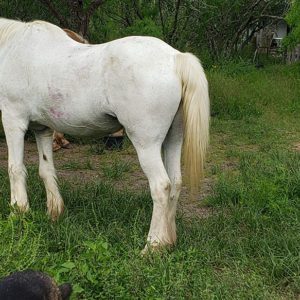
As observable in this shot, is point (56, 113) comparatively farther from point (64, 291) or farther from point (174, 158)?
point (64, 291)

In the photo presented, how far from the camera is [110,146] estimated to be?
7910mm

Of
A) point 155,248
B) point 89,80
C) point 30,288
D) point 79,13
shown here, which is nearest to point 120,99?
point 89,80

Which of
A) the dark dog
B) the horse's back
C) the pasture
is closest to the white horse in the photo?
the horse's back

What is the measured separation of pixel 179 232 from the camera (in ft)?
14.2

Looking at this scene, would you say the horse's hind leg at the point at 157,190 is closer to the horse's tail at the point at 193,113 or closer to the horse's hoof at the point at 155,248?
the horse's hoof at the point at 155,248

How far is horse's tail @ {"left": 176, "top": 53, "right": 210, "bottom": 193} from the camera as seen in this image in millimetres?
3891

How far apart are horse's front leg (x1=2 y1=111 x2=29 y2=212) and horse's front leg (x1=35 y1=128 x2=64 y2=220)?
239 millimetres

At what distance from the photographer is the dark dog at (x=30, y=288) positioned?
7.43 feet

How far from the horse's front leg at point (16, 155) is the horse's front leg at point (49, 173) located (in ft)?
0.79

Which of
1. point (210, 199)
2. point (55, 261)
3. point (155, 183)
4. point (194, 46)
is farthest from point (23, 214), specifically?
point (194, 46)

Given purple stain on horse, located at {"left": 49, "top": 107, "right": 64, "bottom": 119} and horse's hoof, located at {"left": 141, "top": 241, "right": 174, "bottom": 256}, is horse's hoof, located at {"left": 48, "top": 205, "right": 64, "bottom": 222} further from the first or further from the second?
horse's hoof, located at {"left": 141, "top": 241, "right": 174, "bottom": 256}

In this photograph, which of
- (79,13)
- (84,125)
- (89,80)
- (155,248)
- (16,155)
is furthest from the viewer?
(79,13)

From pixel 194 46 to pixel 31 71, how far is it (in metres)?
14.0

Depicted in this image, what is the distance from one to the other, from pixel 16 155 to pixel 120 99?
1.18 metres
